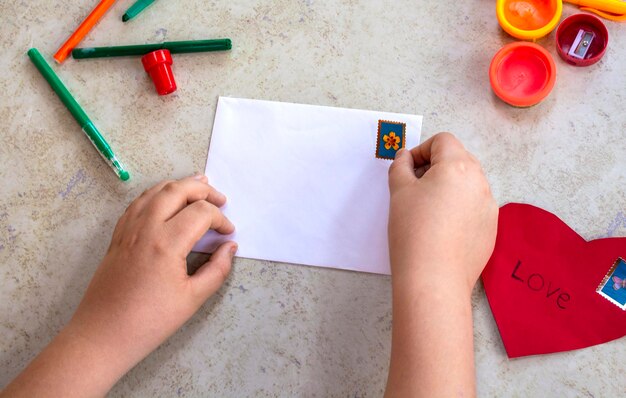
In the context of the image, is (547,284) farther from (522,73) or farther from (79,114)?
(79,114)

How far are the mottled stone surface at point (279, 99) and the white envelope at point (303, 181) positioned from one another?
0.07 feet

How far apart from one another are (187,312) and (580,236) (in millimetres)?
499

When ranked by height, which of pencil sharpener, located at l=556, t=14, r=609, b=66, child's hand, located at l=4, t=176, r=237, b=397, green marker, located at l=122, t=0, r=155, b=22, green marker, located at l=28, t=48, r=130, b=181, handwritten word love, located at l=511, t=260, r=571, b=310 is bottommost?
handwritten word love, located at l=511, t=260, r=571, b=310

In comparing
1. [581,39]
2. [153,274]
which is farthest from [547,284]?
[153,274]

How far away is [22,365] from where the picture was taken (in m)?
0.77

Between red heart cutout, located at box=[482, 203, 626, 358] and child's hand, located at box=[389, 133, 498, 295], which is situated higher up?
child's hand, located at box=[389, 133, 498, 295]

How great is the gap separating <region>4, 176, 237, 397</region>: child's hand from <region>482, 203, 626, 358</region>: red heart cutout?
0.35 m

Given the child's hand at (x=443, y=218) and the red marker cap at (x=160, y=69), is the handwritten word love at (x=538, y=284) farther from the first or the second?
the red marker cap at (x=160, y=69)

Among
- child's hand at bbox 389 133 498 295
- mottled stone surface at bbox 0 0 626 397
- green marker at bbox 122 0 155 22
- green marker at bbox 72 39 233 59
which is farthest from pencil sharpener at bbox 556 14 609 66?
green marker at bbox 122 0 155 22

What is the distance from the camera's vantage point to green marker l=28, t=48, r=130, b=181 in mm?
806

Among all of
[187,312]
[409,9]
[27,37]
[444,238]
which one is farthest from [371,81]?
[27,37]

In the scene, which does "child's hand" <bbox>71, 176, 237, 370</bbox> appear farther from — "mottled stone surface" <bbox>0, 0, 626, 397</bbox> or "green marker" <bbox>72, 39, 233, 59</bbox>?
"green marker" <bbox>72, 39, 233, 59</bbox>

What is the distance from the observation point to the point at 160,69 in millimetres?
809

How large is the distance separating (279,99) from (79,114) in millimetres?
273
